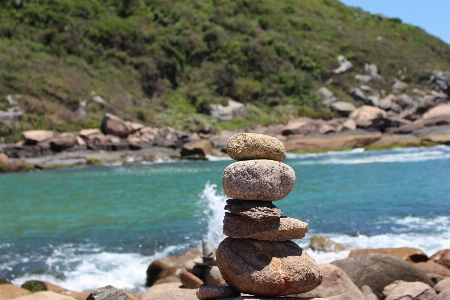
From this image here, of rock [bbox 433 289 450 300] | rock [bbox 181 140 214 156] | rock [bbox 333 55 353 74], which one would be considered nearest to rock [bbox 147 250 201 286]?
rock [bbox 433 289 450 300]

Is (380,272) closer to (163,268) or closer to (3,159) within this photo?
(163,268)

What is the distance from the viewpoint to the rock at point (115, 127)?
44812 mm

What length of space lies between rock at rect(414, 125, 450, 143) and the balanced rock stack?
44164 millimetres

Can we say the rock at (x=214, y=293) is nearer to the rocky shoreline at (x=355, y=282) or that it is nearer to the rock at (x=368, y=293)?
the rocky shoreline at (x=355, y=282)

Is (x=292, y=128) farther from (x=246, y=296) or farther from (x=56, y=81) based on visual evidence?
(x=246, y=296)

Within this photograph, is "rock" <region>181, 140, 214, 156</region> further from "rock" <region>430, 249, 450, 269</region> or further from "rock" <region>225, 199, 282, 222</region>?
"rock" <region>225, 199, 282, 222</region>

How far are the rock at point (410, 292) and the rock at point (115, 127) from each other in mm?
37746

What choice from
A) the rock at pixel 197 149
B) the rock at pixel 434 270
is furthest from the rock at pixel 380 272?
the rock at pixel 197 149

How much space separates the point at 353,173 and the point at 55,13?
144ft

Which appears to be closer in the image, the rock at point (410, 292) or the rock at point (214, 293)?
the rock at point (214, 293)

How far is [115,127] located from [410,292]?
3854cm

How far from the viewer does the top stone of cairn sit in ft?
22.7

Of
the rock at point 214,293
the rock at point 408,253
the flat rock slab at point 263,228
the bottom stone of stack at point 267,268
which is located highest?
the flat rock slab at point 263,228

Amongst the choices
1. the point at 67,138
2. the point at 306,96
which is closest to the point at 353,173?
the point at 67,138
